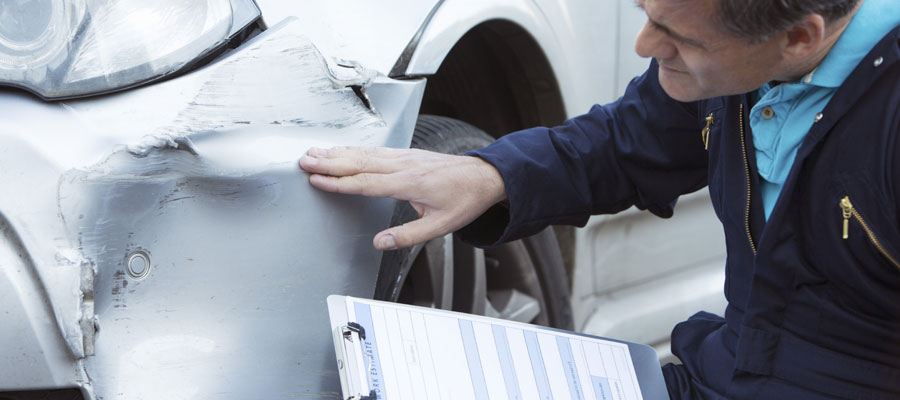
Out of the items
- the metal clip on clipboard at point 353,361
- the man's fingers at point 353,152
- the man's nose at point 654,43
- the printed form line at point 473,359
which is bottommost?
the printed form line at point 473,359

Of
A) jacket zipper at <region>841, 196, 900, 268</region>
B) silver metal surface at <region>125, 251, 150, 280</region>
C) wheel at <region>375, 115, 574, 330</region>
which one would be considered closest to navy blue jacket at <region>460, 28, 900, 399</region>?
jacket zipper at <region>841, 196, 900, 268</region>

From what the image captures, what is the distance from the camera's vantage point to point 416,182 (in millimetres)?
1375

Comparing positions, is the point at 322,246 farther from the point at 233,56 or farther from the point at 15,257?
the point at 15,257

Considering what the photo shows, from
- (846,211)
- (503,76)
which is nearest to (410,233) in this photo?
(846,211)

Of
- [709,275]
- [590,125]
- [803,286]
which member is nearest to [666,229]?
[709,275]

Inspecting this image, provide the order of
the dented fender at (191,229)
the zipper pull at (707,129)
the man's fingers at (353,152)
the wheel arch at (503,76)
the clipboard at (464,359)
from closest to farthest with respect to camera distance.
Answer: the dented fender at (191,229) < the clipboard at (464,359) < the man's fingers at (353,152) < the zipper pull at (707,129) < the wheel arch at (503,76)

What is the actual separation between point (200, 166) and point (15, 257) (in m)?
0.24

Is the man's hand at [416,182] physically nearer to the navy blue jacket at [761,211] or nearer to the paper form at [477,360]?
the navy blue jacket at [761,211]

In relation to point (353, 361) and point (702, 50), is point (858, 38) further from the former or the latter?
point (353, 361)

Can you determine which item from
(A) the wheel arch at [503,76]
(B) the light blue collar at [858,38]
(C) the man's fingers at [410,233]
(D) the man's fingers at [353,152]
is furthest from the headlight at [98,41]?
(B) the light blue collar at [858,38]

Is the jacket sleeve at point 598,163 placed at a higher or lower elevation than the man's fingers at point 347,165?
lower

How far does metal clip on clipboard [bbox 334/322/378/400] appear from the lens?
112cm

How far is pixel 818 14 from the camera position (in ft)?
3.71

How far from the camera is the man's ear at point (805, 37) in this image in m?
1.14
